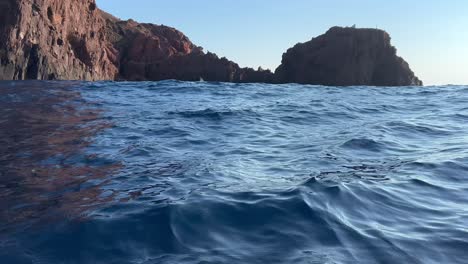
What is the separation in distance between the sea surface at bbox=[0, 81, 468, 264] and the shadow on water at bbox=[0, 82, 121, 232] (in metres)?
0.02

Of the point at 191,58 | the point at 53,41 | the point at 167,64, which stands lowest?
the point at 167,64

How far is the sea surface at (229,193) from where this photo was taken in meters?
4.00

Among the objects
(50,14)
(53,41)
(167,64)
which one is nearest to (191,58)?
(167,64)

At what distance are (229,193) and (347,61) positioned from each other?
49456 millimetres

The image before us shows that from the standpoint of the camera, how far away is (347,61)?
52.8 metres

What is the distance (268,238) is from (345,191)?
1.76m

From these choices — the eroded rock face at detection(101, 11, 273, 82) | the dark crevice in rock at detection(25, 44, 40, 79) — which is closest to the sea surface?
the dark crevice in rock at detection(25, 44, 40, 79)

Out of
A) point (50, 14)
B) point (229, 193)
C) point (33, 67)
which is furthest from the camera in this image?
point (50, 14)

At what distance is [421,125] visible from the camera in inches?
447

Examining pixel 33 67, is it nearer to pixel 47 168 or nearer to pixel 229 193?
pixel 47 168

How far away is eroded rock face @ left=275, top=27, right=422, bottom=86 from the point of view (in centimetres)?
5281

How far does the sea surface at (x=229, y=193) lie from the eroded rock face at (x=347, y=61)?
141 ft

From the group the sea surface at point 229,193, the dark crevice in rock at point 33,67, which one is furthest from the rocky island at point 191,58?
the sea surface at point 229,193

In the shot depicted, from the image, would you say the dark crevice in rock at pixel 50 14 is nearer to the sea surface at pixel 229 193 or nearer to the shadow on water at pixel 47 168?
the shadow on water at pixel 47 168
